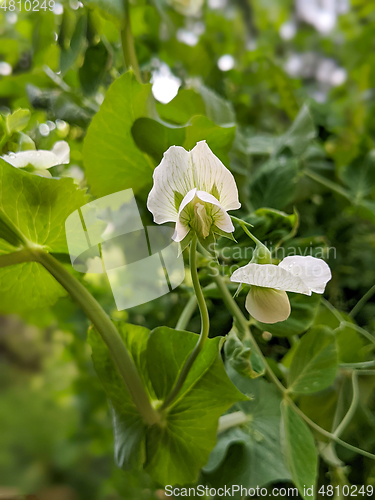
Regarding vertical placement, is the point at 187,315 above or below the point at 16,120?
below

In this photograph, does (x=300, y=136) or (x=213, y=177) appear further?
(x=300, y=136)

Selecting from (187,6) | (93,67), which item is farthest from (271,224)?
(187,6)

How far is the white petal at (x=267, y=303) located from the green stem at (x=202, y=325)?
0.05 ft

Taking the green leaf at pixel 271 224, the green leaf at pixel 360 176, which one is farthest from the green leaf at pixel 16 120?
the green leaf at pixel 360 176

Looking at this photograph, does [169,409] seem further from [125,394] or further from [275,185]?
[275,185]

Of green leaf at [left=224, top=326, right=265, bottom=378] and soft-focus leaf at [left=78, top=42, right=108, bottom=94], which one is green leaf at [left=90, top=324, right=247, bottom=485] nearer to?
green leaf at [left=224, top=326, right=265, bottom=378]

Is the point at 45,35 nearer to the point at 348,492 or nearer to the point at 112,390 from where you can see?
the point at 112,390

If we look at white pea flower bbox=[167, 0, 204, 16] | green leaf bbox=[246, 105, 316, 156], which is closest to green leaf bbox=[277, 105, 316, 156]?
green leaf bbox=[246, 105, 316, 156]

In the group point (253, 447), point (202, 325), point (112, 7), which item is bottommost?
point (253, 447)

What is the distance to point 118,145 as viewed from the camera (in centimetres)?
17

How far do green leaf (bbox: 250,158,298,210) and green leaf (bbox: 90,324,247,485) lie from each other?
0.35 feet

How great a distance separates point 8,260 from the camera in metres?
0.15

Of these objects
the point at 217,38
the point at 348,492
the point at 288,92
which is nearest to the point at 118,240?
the point at 348,492

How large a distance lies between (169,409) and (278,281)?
0.09m
